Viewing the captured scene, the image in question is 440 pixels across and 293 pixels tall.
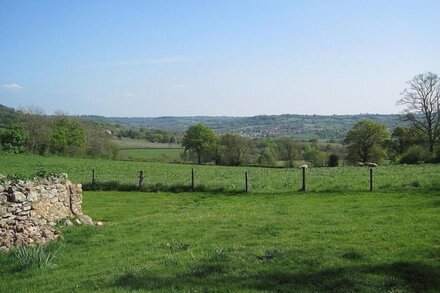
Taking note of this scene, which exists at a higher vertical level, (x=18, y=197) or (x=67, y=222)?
(x=18, y=197)

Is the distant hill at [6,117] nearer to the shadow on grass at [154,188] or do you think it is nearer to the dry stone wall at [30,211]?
the shadow on grass at [154,188]

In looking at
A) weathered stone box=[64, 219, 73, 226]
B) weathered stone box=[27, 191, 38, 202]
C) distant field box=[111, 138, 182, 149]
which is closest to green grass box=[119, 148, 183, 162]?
distant field box=[111, 138, 182, 149]

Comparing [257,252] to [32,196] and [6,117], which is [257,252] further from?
[6,117]

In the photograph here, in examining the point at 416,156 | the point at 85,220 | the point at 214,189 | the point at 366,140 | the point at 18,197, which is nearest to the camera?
the point at 18,197

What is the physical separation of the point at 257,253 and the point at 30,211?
848 cm

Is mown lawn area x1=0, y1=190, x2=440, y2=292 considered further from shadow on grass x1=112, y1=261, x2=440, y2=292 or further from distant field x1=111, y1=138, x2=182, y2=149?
distant field x1=111, y1=138, x2=182, y2=149

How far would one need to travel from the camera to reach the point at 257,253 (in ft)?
35.9

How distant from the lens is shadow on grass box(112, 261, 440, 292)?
27.3ft

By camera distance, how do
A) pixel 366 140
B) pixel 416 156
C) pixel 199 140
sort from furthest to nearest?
pixel 199 140 → pixel 366 140 → pixel 416 156

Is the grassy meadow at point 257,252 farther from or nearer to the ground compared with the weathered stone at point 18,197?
nearer to the ground

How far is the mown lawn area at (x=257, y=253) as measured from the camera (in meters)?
8.75

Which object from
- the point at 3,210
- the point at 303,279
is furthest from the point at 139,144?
the point at 303,279

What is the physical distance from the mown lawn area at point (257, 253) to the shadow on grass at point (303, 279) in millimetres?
19

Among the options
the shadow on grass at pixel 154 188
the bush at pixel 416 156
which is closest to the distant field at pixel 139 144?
the bush at pixel 416 156
